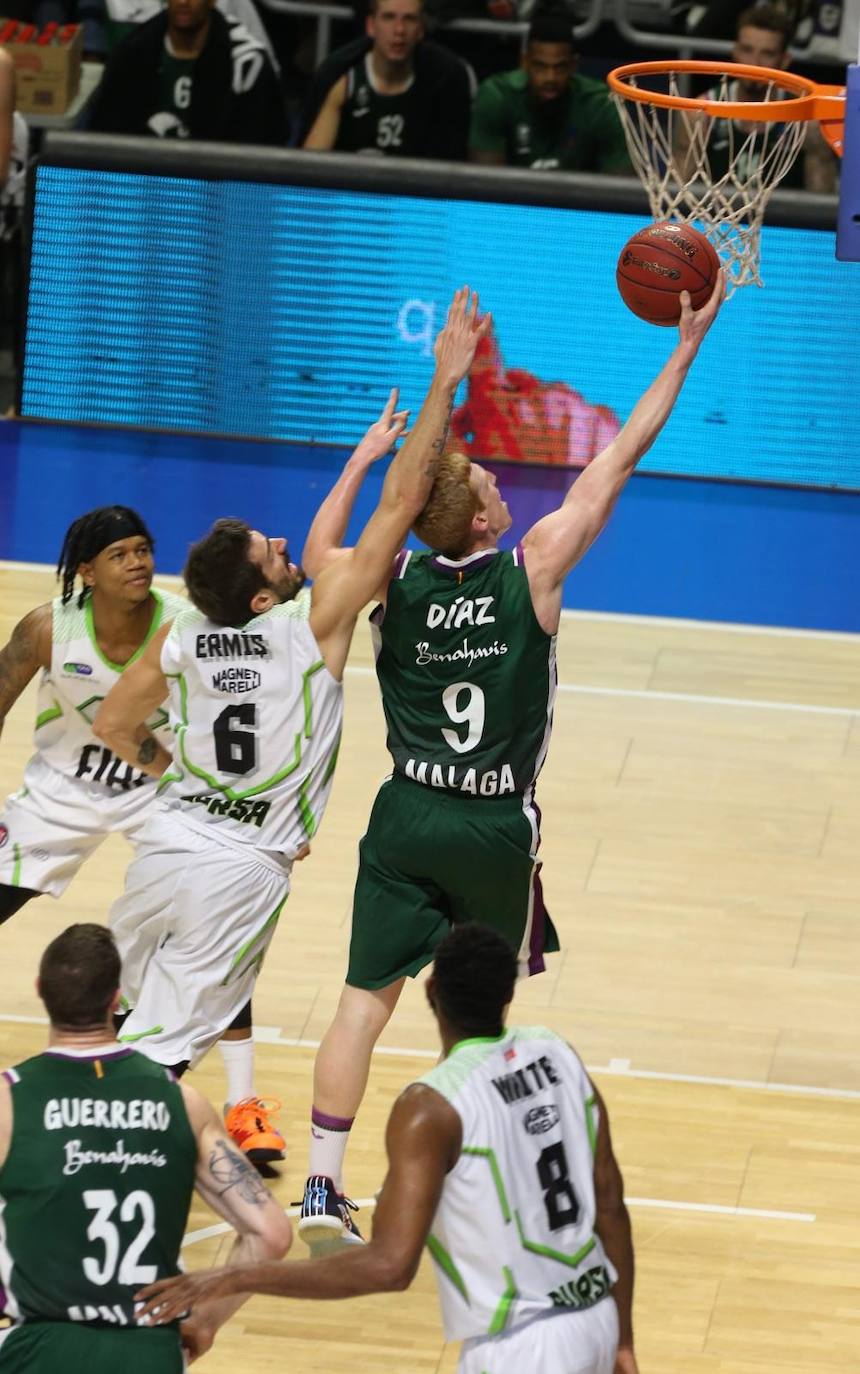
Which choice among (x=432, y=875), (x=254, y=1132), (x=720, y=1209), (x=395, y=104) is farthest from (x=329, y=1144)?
(x=395, y=104)

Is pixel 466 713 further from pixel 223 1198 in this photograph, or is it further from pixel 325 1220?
pixel 223 1198

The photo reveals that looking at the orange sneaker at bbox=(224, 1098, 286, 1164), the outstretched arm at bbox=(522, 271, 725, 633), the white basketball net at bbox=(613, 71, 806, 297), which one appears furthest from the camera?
the white basketball net at bbox=(613, 71, 806, 297)

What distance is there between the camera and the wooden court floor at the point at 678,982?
247 inches

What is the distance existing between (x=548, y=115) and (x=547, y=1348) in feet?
39.4

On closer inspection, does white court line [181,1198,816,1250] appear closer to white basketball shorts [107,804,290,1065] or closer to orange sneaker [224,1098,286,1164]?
orange sneaker [224,1098,286,1164]

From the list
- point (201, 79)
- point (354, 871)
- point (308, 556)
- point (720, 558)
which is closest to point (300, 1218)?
point (308, 556)

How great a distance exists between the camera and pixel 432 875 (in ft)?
21.5

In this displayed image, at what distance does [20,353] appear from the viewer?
603 inches

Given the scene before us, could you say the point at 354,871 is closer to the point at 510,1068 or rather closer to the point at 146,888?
the point at 146,888

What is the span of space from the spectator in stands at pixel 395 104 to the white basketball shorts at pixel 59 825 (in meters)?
8.72

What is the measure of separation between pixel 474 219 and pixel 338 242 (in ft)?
3.01

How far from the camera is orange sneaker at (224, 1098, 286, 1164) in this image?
692cm

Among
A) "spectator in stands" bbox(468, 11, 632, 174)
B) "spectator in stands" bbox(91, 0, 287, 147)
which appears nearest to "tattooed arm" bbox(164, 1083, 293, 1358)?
"spectator in stands" bbox(468, 11, 632, 174)

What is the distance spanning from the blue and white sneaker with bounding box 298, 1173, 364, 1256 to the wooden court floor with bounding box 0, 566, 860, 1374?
0.61 feet
